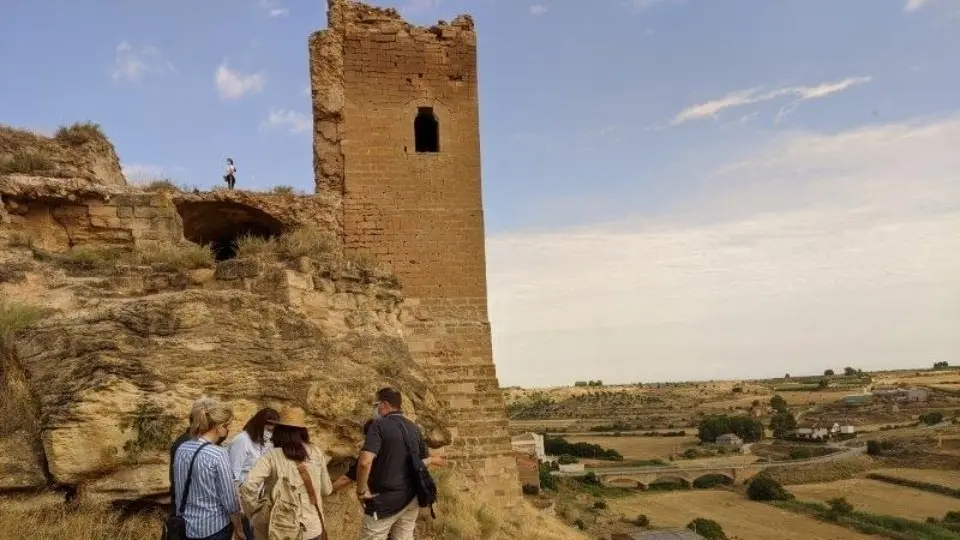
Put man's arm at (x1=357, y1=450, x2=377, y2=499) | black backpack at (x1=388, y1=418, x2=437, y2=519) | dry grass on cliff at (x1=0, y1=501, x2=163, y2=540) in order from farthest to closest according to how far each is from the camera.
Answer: dry grass on cliff at (x1=0, y1=501, x2=163, y2=540), black backpack at (x1=388, y1=418, x2=437, y2=519), man's arm at (x1=357, y1=450, x2=377, y2=499)

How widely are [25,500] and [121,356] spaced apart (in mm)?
1034

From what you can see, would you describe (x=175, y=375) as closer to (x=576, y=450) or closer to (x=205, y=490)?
(x=205, y=490)

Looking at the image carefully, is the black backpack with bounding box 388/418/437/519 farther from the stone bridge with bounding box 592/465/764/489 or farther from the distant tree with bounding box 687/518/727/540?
the stone bridge with bounding box 592/465/764/489

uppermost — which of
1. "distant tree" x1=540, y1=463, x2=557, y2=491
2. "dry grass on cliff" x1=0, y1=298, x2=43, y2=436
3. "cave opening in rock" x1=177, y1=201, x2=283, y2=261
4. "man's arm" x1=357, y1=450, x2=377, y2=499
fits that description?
"cave opening in rock" x1=177, y1=201, x2=283, y2=261

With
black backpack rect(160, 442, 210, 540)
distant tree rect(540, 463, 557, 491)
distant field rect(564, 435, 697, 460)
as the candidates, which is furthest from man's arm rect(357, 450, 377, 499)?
distant field rect(564, 435, 697, 460)

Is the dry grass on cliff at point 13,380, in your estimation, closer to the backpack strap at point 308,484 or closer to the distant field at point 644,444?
the backpack strap at point 308,484

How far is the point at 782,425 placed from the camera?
72312mm

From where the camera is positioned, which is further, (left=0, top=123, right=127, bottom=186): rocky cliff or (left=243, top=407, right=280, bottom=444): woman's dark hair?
(left=0, top=123, right=127, bottom=186): rocky cliff

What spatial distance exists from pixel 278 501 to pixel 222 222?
864cm

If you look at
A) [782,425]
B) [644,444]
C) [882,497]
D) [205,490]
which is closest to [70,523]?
[205,490]

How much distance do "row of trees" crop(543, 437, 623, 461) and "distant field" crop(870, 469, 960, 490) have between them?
1908 cm

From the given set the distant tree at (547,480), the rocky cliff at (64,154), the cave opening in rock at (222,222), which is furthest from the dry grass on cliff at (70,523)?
the distant tree at (547,480)

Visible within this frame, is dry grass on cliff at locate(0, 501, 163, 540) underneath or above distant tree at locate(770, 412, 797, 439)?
above

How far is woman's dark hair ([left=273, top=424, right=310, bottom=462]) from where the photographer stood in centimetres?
345
